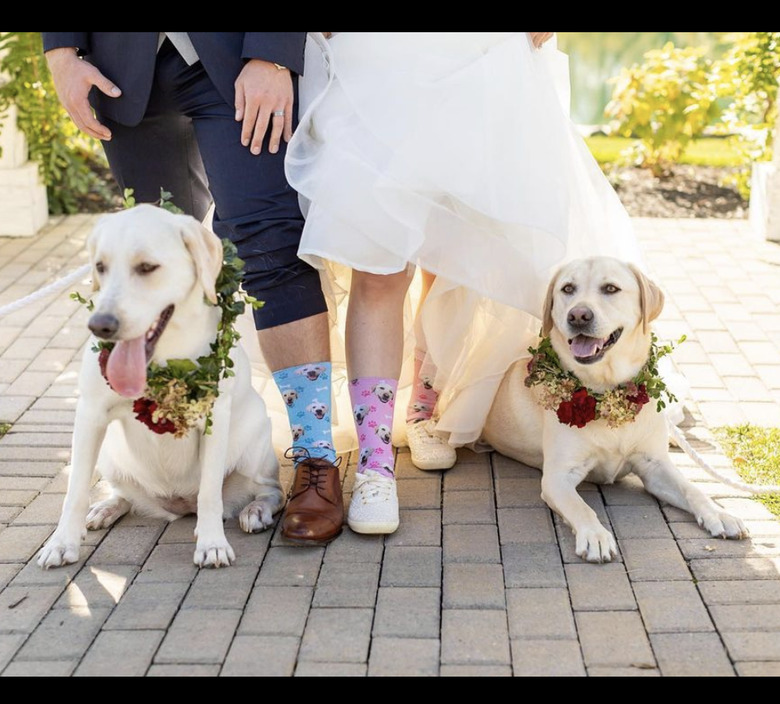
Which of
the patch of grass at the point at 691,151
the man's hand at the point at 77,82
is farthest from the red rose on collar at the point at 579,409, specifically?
the patch of grass at the point at 691,151

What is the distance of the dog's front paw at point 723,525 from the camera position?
10.4 feet

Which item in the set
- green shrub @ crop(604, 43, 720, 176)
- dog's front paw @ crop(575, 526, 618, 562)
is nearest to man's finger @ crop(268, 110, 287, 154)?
dog's front paw @ crop(575, 526, 618, 562)

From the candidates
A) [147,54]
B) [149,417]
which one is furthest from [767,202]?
[149,417]

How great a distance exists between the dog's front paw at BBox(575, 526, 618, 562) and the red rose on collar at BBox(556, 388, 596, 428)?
1.21 ft

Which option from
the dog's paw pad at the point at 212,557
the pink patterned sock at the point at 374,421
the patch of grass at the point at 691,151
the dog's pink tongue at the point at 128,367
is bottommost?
the patch of grass at the point at 691,151

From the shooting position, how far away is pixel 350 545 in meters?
3.20

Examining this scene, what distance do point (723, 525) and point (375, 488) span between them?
1.08m

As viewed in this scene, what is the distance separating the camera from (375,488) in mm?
3271

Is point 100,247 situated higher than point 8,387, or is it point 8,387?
point 100,247

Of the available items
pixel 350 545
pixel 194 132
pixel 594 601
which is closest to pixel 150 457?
pixel 350 545

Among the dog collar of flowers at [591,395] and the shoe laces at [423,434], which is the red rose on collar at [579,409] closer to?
the dog collar of flowers at [591,395]

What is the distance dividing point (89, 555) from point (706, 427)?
7.87ft

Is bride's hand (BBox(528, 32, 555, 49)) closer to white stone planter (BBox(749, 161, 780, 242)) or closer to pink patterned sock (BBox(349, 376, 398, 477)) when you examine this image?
pink patterned sock (BBox(349, 376, 398, 477))
